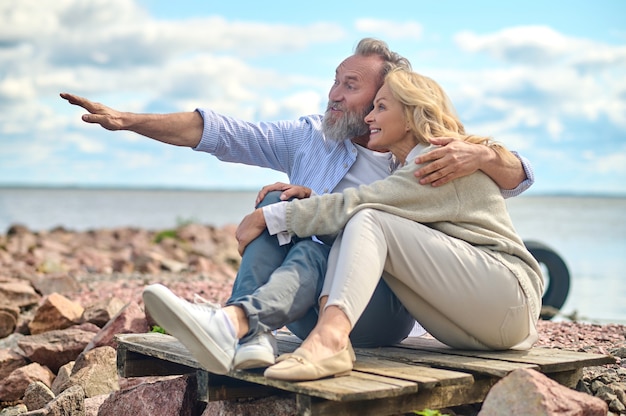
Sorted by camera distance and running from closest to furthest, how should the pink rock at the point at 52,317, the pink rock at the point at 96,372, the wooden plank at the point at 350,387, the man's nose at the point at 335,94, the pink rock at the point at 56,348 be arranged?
the wooden plank at the point at 350,387 < the man's nose at the point at 335,94 < the pink rock at the point at 96,372 < the pink rock at the point at 56,348 < the pink rock at the point at 52,317

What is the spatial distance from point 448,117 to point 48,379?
3.06 m

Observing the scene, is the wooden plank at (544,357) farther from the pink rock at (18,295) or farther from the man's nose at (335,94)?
the pink rock at (18,295)

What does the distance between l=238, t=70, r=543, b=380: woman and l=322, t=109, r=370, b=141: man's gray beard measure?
0.70 metres

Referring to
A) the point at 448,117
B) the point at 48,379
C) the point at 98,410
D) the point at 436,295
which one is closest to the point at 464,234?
the point at 436,295

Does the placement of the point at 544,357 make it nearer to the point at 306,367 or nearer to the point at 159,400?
the point at 306,367

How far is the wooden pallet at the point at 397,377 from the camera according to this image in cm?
305

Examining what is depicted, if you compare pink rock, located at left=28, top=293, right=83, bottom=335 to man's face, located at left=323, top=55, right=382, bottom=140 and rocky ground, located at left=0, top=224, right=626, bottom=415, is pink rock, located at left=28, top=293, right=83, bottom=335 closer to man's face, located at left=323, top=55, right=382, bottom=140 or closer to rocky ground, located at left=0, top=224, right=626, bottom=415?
rocky ground, located at left=0, top=224, right=626, bottom=415

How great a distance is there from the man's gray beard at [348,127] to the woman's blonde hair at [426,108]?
672mm

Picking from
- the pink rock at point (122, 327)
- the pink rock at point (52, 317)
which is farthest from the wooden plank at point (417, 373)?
the pink rock at point (52, 317)

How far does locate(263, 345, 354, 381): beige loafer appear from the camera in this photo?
3055 millimetres

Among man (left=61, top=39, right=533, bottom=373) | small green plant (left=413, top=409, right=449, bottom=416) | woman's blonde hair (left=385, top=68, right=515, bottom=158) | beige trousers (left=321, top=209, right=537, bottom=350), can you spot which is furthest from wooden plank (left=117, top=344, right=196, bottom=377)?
woman's blonde hair (left=385, top=68, right=515, bottom=158)

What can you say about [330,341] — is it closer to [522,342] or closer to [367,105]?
[522,342]

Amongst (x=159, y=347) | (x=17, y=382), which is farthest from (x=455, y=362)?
(x=17, y=382)

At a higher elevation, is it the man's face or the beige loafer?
the man's face
